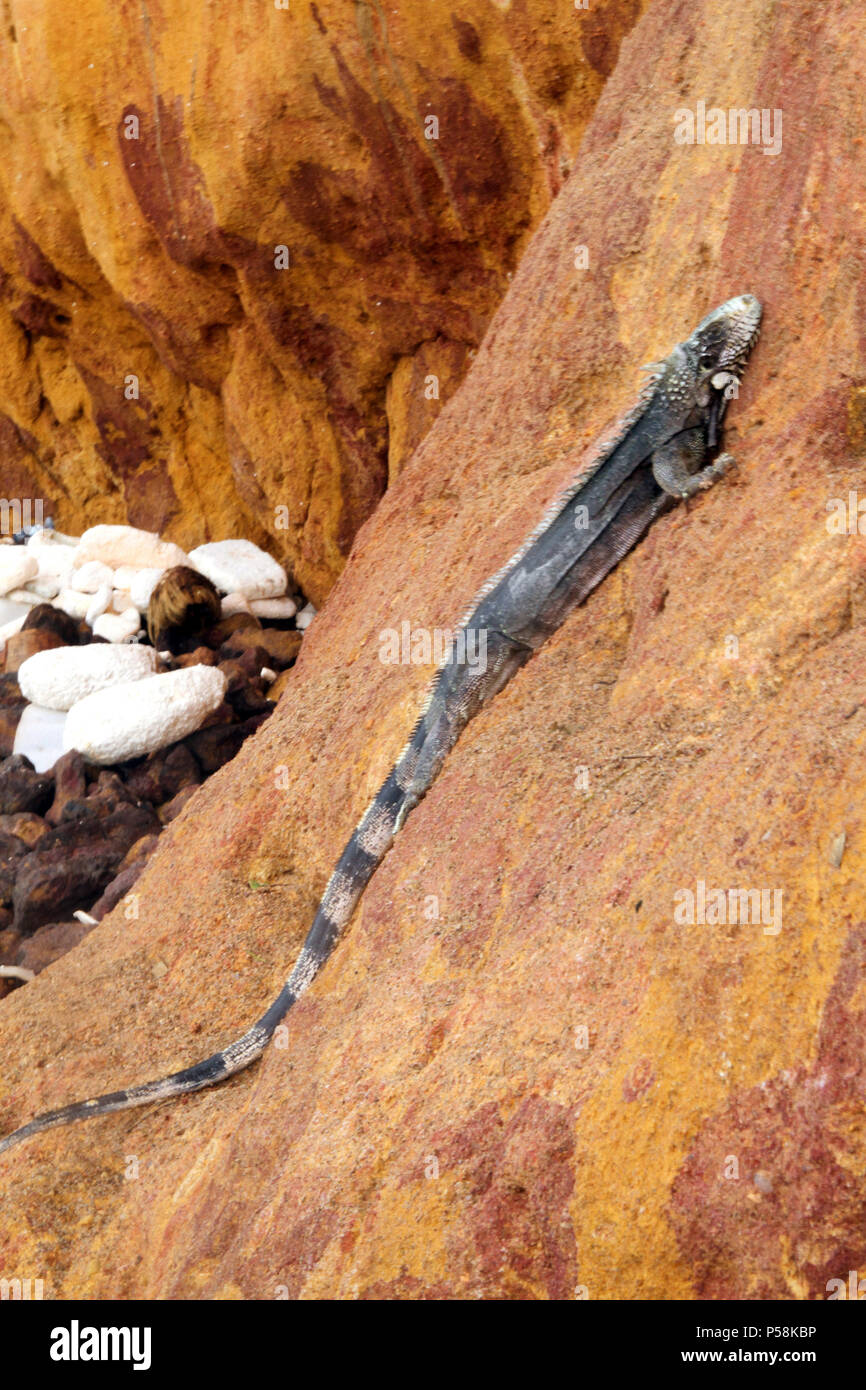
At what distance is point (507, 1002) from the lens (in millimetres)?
2809

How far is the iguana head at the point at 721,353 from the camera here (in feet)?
12.8

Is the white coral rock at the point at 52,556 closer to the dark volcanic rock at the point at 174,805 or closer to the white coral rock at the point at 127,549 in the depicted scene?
the white coral rock at the point at 127,549

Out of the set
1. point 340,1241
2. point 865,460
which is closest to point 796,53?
point 865,460

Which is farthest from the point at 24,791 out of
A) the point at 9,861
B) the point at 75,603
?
the point at 75,603

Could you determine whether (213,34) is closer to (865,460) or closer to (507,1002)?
(865,460)

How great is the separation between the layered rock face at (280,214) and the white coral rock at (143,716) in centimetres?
194

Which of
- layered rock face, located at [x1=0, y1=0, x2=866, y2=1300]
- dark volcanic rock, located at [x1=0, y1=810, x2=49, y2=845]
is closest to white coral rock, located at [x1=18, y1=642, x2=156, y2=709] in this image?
dark volcanic rock, located at [x1=0, y1=810, x2=49, y2=845]

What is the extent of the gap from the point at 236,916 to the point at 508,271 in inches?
194

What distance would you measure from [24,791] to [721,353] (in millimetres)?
5740

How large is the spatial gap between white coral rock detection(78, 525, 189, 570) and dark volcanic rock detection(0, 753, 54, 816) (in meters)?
2.61

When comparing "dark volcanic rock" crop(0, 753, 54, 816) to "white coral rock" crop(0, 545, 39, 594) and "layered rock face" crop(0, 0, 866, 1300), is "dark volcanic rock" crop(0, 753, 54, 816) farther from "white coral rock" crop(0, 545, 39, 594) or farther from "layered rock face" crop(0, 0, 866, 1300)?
"layered rock face" crop(0, 0, 866, 1300)

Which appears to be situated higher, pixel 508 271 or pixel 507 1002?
pixel 508 271

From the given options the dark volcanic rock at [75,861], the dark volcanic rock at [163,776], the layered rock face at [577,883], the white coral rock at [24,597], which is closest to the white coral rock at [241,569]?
the white coral rock at [24,597]

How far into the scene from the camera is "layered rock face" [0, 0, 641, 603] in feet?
24.0
